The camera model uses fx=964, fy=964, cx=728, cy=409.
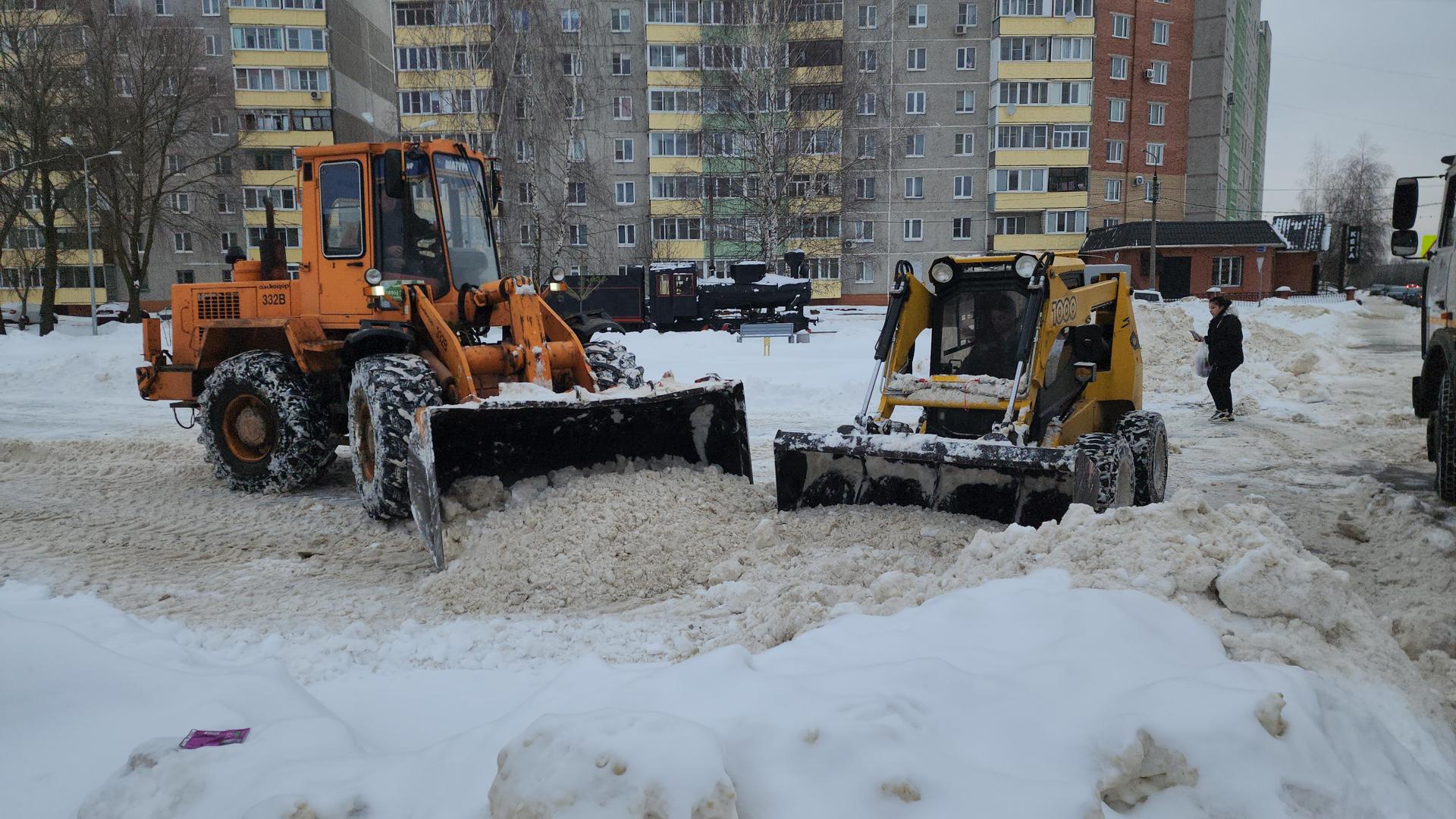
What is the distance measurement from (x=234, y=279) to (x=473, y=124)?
80.8 feet

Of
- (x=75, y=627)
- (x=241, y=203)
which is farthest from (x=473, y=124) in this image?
(x=75, y=627)

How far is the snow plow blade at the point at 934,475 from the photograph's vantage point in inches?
213

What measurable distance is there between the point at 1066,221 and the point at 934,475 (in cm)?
4561

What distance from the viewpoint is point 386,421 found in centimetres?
639

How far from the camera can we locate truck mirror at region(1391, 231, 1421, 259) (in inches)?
314

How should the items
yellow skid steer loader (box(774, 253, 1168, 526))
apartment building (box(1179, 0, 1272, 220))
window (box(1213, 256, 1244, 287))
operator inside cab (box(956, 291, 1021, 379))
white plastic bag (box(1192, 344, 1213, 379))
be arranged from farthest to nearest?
1. apartment building (box(1179, 0, 1272, 220))
2. window (box(1213, 256, 1244, 287))
3. white plastic bag (box(1192, 344, 1213, 379))
4. operator inside cab (box(956, 291, 1021, 379))
5. yellow skid steer loader (box(774, 253, 1168, 526))

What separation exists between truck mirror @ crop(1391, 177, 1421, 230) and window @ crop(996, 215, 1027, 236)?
41.0 meters

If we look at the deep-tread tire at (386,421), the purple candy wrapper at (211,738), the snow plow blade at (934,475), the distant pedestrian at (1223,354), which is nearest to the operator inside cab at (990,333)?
the snow plow blade at (934,475)

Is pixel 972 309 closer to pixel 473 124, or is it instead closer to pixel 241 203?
pixel 473 124

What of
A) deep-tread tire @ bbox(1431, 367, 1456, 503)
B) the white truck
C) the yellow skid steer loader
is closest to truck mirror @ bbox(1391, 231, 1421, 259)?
the white truck

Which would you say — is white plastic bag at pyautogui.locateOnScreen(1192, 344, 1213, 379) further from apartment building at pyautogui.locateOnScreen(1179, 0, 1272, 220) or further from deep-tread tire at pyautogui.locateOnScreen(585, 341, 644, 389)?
apartment building at pyautogui.locateOnScreen(1179, 0, 1272, 220)

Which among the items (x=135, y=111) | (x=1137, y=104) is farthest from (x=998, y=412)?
(x=1137, y=104)

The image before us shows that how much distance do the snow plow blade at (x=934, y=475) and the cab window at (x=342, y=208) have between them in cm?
382

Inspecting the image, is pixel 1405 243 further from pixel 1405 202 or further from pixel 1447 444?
pixel 1447 444
